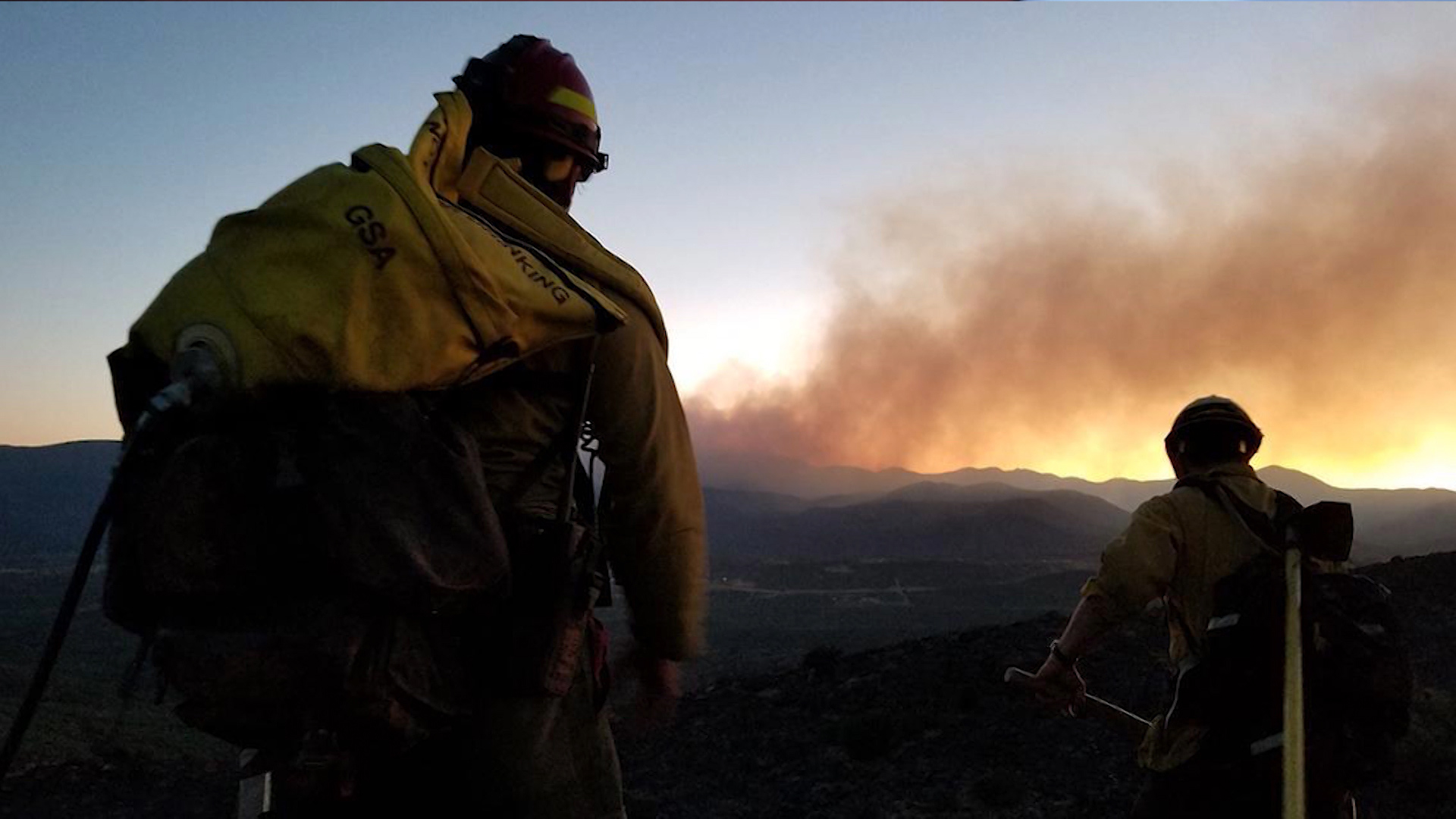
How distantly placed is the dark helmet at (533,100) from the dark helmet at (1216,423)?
219 centimetres

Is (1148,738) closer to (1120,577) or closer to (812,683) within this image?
(1120,577)

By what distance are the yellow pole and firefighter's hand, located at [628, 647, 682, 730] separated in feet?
4.64

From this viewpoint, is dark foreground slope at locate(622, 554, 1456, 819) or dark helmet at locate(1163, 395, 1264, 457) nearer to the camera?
dark helmet at locate(1163, 395, 1264, 457)

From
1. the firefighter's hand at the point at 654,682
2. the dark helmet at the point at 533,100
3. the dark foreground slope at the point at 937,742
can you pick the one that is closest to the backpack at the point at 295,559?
the firefighter's hand at the point at 654,682

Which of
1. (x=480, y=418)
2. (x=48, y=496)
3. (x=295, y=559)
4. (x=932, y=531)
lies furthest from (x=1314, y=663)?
(x=48, y=496)

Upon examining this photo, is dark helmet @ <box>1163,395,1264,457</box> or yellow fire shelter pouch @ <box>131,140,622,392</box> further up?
dark helmet @ <box>1163,395,1264,457</box>

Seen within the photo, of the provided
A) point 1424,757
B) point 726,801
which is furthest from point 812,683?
point 1424,757

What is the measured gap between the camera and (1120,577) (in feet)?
9.99

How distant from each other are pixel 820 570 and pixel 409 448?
6518cm

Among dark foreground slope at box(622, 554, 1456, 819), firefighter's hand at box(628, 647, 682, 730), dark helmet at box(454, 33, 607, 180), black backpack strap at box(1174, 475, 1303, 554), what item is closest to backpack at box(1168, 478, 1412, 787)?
black backpack strap at box(1174, 475, 1303, 554)

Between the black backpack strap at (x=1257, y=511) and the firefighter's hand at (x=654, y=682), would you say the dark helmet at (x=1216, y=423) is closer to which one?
the black backpack strap at (x=1257, y=511)

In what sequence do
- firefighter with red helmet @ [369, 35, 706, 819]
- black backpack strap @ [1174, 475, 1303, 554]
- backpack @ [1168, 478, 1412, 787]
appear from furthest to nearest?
black backpack strap @ [1174, 475, 1303, 554] < backpack @ [1168, 478, 1412, 787] < firefighter with red helmet @ [369, 35, 706, 819]

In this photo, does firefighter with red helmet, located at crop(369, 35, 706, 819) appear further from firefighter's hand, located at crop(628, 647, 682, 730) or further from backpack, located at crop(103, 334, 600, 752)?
backpack, located at crop(103, 334, 600, 752)

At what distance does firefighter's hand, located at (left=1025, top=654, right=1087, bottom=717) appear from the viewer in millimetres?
3230
